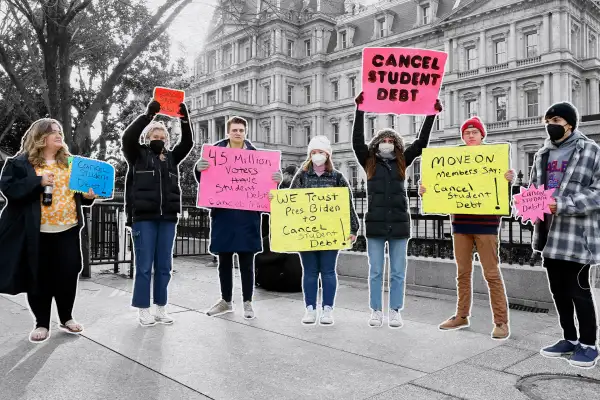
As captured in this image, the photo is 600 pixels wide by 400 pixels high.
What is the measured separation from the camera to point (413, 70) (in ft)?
16.1

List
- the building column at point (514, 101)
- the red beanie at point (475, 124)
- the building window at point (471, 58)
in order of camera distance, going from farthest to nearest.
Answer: the building window at point (471, 58), the building column at point (514, 101), the red beanie at point (475, 124)

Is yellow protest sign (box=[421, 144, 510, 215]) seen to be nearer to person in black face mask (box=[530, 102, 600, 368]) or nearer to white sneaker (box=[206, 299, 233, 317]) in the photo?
person in black face mask (box=[530, 102, 600, 368])

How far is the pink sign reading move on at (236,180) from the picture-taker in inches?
205

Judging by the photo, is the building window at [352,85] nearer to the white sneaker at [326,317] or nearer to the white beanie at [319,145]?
the white beanie at [319,145]

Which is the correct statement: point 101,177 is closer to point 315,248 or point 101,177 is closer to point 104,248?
point 315,248

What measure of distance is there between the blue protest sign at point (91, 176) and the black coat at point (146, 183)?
22 cm

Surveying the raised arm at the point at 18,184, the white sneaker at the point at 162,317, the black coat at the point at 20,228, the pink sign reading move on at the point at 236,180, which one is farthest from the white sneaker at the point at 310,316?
the raised arm at the point at 18,184

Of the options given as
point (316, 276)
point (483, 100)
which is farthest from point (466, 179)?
point (483, 100)

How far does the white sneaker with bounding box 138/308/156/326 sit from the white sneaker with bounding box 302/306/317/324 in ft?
4.65

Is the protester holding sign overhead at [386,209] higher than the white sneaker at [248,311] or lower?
higher

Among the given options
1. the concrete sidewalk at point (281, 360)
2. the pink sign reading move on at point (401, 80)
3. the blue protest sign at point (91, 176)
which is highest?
the pink sign reading move on at point (401, 80)

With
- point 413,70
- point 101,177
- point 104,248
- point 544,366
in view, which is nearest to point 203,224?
point 104,248

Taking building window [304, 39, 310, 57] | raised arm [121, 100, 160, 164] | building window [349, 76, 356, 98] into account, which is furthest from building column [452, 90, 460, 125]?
raised arm [121, 100, 160, 164]

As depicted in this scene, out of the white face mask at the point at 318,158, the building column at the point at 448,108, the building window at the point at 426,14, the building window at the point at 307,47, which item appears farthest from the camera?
the building window at the point at 307,47
